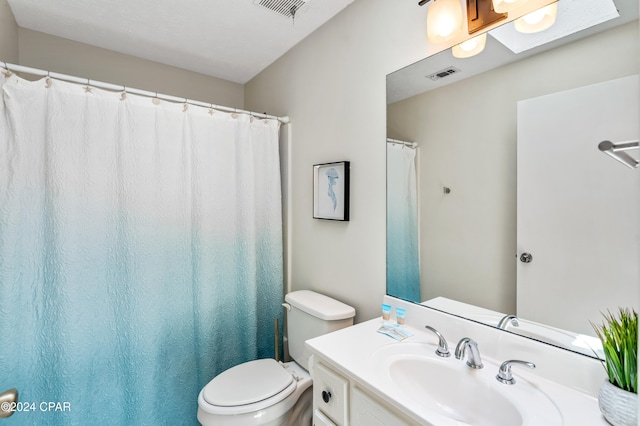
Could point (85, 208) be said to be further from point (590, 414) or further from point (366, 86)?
point (590, 414)

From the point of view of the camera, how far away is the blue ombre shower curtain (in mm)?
1320

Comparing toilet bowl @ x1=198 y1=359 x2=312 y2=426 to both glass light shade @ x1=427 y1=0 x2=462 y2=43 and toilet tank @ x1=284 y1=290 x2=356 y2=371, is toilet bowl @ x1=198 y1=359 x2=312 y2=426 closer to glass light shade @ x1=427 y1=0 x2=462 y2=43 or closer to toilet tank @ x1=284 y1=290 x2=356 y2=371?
toilet tank @ x1=284 y1=290 x2=356 y2=371

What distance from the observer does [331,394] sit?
0.97 metres

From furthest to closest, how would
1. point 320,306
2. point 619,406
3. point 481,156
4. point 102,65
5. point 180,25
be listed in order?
point 102,65 < point 180,25 < point 320,306 < point 481,156 < point 619,406

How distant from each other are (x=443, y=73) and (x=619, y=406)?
113 cm

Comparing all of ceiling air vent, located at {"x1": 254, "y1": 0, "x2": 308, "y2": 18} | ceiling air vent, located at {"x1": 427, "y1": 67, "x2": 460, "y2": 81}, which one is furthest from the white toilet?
ceiling air vent, located at {"x1": 254, "y1": 0, "x2": 308, "y2": 18}

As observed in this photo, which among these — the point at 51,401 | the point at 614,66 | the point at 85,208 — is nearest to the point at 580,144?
the point at 614,66

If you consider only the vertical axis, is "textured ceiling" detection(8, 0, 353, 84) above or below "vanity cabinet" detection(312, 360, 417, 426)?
above

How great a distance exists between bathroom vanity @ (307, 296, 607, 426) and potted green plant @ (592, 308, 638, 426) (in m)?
0.05

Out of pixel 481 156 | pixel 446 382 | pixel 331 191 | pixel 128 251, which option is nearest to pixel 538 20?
pixel 481 156

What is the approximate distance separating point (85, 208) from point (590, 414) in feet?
6.71

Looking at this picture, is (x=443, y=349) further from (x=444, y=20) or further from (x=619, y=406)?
(x=444, y=20)

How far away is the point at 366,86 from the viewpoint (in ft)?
4.72

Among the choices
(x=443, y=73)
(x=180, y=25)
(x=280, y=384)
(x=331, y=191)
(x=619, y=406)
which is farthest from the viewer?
(x=180, y=25)
